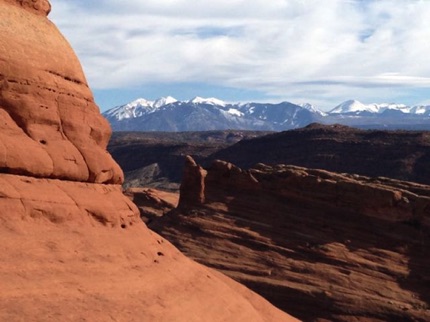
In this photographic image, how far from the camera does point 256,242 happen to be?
34281 mm

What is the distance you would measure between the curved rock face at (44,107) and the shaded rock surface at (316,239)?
1390 centimetres

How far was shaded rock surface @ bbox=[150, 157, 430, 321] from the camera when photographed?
30.6m

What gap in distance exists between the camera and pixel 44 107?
18.3 metres

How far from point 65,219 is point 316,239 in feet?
64.8

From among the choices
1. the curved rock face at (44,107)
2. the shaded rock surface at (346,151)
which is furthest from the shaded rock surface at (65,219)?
the shaded rock surface at (346,151)

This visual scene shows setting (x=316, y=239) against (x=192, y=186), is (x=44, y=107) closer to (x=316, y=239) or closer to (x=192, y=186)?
(x=316, y=239)

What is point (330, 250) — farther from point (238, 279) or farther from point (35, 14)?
point (35, 14)

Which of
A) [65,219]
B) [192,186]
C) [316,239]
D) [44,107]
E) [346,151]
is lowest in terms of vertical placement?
[316,239]

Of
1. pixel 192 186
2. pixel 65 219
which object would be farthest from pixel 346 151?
pixel 65 219

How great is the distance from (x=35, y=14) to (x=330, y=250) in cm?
1992

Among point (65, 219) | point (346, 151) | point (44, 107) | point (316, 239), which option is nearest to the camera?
point (65, 219)

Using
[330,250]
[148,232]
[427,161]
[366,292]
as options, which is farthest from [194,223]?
[427,161]

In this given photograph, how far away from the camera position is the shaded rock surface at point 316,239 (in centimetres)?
3064

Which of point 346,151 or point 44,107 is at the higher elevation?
point 44,107
